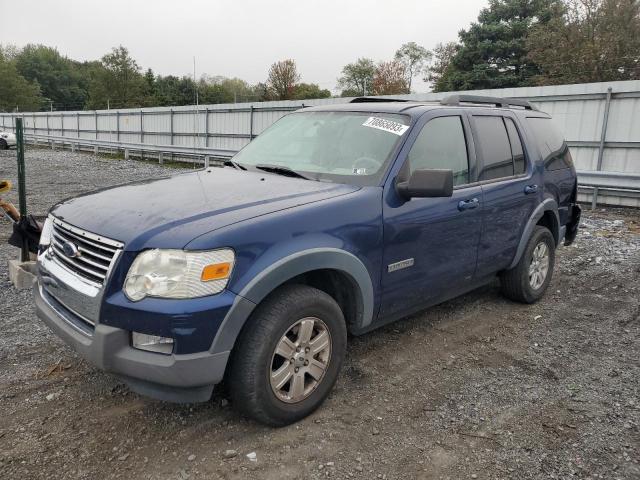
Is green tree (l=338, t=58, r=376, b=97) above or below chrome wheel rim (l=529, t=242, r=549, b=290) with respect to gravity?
above

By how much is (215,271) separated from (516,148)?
338cm

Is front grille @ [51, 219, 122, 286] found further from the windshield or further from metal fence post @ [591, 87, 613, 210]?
metal fence post @ [591, 87, 613, 210]

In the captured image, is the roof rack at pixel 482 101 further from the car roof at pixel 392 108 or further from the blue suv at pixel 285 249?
the car roof at pixel 392 108

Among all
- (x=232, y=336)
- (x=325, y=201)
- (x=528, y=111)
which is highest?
(x=528, y=111)

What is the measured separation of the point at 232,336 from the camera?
8.64 feet

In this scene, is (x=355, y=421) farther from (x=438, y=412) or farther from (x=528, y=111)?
→ (x=528, y=111)

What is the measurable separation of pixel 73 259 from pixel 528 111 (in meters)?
4.45

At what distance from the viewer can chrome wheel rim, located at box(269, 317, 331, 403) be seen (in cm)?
290

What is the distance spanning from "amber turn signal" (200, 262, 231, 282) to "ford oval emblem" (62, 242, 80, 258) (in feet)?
2.82

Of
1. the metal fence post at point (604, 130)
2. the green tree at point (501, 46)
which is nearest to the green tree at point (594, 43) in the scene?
the green tree at point (501, 46)

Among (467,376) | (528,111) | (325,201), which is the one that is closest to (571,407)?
(467,376)

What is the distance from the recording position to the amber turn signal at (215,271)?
8.38 feet

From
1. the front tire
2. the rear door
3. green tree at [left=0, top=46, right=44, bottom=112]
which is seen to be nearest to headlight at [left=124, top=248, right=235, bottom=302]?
the front tire

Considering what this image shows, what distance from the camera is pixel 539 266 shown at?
5.25 meters
